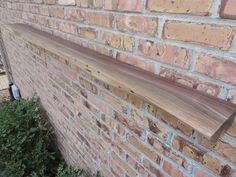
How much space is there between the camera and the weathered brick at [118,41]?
0.88m

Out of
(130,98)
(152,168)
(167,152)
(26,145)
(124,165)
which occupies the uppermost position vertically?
(130,98)

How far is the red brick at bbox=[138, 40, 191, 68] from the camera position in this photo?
2.23 feet

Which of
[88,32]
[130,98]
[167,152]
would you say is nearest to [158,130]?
[167,152]

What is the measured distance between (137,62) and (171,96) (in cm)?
28

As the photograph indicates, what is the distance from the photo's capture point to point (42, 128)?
2404 mm

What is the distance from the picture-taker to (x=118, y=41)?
94cm

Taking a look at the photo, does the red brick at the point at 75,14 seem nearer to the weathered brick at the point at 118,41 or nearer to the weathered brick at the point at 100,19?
the weathered brick at the point at 100,19

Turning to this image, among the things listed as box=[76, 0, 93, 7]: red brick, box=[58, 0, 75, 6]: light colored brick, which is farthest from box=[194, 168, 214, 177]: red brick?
box=[58, 0, 75, 6]: light colored brick

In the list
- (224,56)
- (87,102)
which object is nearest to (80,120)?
(87,102)

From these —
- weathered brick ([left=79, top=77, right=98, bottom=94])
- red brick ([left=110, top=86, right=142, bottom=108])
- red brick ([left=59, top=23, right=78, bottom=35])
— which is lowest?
weathered brick ([left=79, top=77, right=98, bottom=94])

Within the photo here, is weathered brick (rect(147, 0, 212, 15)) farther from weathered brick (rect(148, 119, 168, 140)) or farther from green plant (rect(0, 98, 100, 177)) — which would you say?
green plant (rect(0, 98, 100, 177))

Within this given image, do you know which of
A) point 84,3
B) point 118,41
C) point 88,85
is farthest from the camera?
point 88,85

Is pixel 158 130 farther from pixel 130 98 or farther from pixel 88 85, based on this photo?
pixel 88 85

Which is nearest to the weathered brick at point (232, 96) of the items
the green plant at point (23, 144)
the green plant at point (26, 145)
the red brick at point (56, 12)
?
the red brick at point (56, 12)
